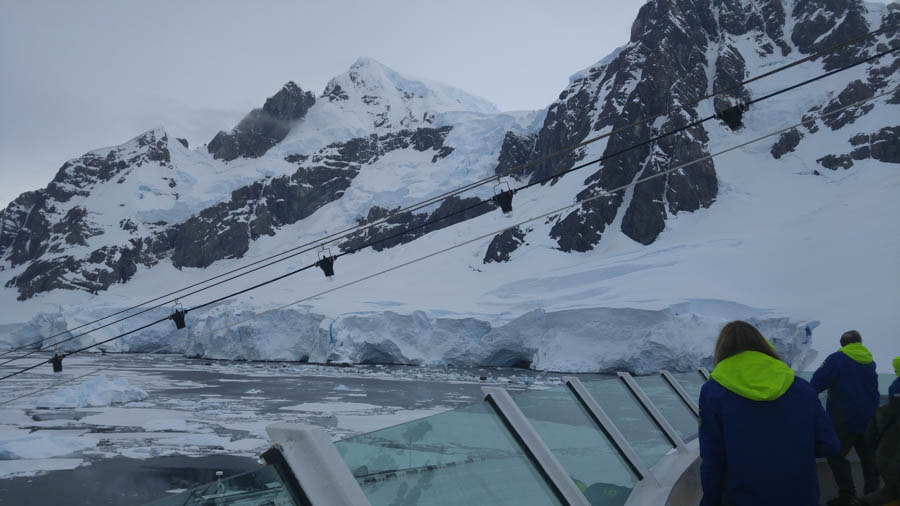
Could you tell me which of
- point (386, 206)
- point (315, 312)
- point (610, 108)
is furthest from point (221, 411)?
point (386, 206)

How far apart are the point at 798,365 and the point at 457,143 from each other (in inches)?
3777

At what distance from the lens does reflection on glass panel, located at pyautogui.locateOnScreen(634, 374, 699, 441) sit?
479 centimetres

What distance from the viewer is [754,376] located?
2.30m

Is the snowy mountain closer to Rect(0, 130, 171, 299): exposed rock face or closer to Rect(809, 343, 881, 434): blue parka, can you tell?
Rect(0, 130, 171, 299): exposed rock face

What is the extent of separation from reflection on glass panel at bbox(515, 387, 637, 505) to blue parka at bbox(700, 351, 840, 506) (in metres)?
0.86

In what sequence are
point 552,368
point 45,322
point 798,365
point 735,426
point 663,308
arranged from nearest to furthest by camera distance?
point 735,426
point 798,365
point 663,308
point 552,368
point 45,322

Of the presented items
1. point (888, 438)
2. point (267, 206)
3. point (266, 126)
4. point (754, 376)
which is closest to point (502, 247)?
point (267, 206)

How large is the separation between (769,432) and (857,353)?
94.5 inches

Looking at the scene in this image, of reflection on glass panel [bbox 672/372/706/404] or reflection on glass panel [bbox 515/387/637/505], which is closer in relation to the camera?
reflection on glass panel [bbox 515/387/637/505]

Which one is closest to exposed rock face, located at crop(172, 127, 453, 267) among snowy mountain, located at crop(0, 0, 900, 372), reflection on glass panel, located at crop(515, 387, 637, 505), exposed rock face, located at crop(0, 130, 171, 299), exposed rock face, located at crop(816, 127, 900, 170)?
snowy mountain, located at crop(0, 0, 900, 372)

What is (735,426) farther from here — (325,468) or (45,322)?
(45,322)

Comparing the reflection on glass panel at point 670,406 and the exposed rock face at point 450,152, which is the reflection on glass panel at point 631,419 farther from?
the exposed rock face at point 450,152

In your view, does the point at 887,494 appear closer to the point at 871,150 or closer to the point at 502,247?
the point at 871,150

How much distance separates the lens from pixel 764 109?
7694 centimetres
